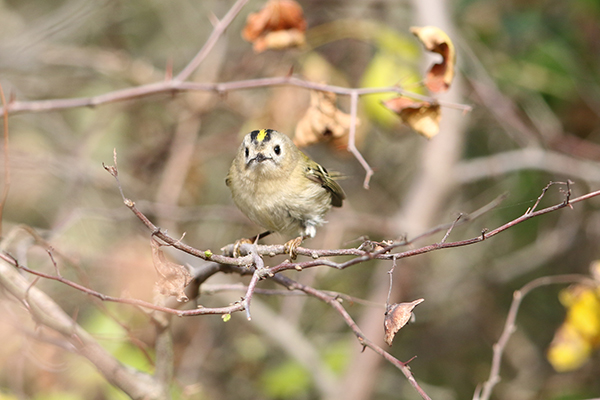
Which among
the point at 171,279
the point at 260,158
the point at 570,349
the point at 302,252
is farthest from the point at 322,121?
the point at 570,349

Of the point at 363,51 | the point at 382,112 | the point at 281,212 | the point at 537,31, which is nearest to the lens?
the point at 281,212

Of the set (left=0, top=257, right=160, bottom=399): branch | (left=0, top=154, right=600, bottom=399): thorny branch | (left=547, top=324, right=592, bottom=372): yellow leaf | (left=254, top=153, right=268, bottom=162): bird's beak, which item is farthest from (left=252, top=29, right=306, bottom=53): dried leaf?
(left=547, top=324, right=592, bottom=372): yellow leaf

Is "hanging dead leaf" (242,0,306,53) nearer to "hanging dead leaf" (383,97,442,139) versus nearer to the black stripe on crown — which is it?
the black stripe on crown

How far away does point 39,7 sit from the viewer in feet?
17.2

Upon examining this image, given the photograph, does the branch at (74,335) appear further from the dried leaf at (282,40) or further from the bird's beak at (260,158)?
the dried leaf at (282,40)

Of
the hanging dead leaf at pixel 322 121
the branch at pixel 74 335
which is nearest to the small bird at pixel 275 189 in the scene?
the hanging dead leaf at pixel 322 121

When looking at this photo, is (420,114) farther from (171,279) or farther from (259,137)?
(171,279)

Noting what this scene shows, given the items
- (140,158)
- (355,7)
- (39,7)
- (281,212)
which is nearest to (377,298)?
(281,212)

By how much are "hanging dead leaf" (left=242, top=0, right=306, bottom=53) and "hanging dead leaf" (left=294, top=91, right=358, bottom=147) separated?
0.32 metres

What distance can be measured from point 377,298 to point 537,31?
2101 millimetres

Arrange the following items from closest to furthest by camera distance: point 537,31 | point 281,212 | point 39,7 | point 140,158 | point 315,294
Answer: point 315,294, point 281,212, point 537,31, point 140,158, point 39,7

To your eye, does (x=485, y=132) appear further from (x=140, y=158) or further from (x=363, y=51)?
(x=140, y=158)

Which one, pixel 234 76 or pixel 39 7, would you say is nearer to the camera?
pixel 234 76

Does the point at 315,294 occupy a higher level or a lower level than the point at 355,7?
lower
